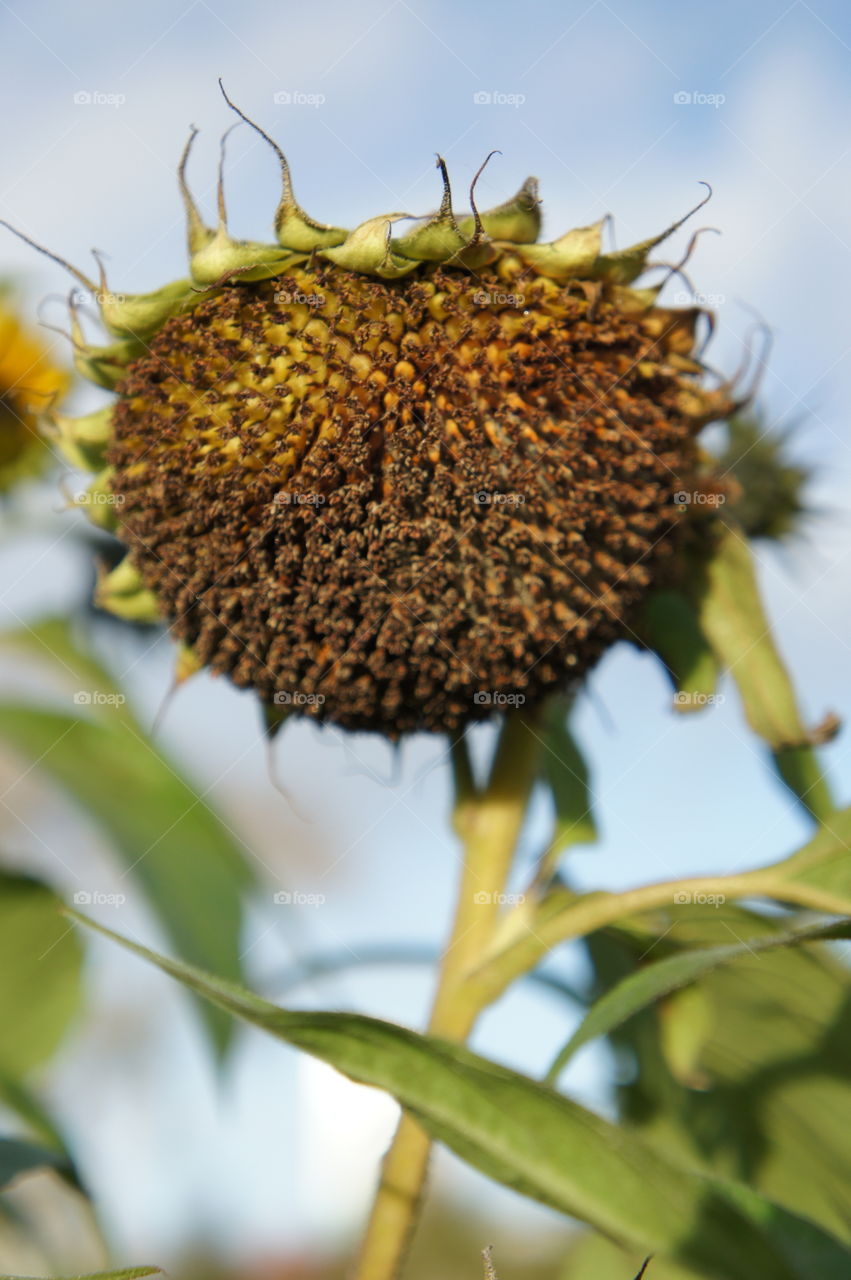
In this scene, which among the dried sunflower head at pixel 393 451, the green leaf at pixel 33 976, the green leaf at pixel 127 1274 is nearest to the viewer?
the green leaf at pixel 127 1274

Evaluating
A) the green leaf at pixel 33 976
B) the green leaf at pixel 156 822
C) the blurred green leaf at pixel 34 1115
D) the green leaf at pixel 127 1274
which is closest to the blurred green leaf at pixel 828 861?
the green leaf at pixel 127 1274

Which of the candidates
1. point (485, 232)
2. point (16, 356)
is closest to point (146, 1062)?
point (16, 356)

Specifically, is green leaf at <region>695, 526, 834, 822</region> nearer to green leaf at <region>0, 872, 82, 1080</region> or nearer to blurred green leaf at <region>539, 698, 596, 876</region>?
blurred green leaf at <region>539, 698, 596, 876</region>

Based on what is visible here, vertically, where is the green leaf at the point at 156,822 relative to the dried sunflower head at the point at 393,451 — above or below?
below

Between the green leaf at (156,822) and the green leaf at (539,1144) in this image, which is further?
the green leaf at (156,822)

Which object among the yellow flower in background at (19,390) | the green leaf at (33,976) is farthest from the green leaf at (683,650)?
the yellow flower in background at (19,390)

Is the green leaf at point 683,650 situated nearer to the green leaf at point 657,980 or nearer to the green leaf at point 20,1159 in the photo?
the green leaf at point 657,980

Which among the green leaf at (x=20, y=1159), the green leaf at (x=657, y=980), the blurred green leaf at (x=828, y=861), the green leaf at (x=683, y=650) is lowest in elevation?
the green leaf at (x=20, y=1159)

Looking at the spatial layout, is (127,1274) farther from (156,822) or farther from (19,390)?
(19,390)

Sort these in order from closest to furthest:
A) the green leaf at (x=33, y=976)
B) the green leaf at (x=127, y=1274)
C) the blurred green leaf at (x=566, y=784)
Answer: the green leaf at (x=127, y=1274) < the blurred green leaf at (x=566, y=784) < the green leaf at (x=33, y=976)
